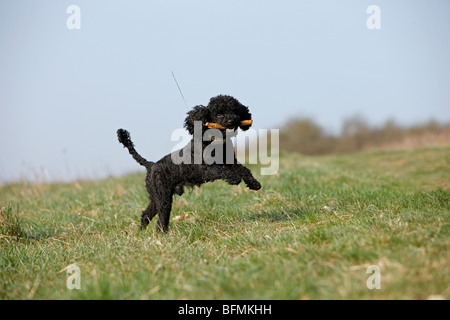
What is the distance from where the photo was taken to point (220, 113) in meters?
4.58

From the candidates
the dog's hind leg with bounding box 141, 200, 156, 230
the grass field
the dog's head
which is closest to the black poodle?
the dog's head

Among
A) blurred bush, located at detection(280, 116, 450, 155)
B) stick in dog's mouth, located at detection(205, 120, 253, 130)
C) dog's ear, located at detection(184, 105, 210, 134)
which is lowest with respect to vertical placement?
blurred bush, located at detection(280, 116, 450, 155)

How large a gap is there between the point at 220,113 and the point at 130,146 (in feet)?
4.22

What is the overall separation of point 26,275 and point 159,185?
1.73 m

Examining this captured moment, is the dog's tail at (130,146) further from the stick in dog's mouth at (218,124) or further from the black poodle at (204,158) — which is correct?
the stick in dog's mouth at (218,124)

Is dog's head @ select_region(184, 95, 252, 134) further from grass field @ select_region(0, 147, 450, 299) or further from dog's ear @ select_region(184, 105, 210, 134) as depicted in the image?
grass field @ select_region(0, 147, 450, 299)

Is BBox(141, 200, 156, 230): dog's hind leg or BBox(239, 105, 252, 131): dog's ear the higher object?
BBox(239, 105, 252, 131): dog's ear

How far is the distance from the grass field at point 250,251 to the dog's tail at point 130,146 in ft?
2.95

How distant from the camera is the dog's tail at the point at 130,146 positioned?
488 cm

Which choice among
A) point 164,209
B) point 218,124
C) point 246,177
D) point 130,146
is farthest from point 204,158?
point 130,146

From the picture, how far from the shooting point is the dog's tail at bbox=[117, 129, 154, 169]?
4.88 m

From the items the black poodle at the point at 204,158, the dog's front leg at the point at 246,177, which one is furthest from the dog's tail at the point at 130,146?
the dog's front leg at the point at 246,177
